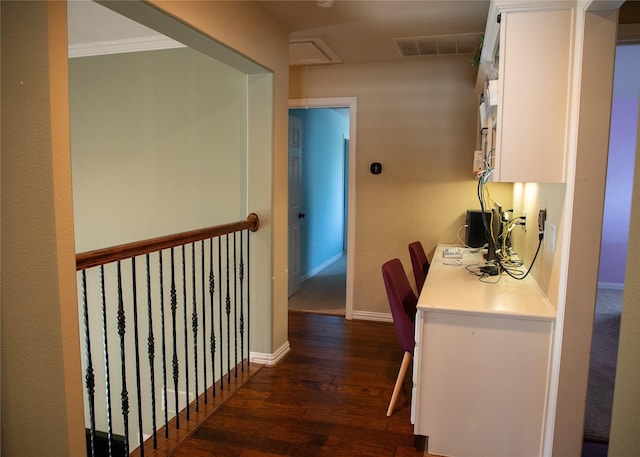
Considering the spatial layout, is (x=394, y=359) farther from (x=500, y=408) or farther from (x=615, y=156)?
(x=615, y=156)

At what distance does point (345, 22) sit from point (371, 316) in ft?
8.52

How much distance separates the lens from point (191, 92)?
3.48 m

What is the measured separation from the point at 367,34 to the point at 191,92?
4.54 ft

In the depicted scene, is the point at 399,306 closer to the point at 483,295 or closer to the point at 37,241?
the point at 483,295

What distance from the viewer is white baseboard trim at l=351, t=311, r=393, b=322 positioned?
14.3 ft

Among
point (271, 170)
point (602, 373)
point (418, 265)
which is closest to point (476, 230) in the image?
point (418, 265)

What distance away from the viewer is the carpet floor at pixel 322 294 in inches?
189

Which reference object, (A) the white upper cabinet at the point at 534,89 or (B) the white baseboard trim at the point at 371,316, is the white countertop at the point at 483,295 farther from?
(B) the white baseboard trim at the point at 371,316

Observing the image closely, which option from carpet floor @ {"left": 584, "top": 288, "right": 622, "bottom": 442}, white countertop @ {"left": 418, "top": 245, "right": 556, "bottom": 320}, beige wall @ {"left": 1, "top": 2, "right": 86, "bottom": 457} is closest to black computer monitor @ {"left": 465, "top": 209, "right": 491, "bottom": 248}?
white countertop @ {"left": 418, "top": 245, "right": 556, "bottom": 320}

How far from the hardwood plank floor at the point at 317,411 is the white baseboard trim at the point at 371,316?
63 centimetres

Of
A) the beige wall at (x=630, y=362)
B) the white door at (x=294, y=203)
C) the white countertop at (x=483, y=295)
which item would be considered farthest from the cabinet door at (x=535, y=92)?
the white door at (x=294, y=203)

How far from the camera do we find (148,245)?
6.79 ft

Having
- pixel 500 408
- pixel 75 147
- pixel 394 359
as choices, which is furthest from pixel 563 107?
pixel 75 147

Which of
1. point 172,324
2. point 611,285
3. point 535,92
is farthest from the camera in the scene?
point 611,285
